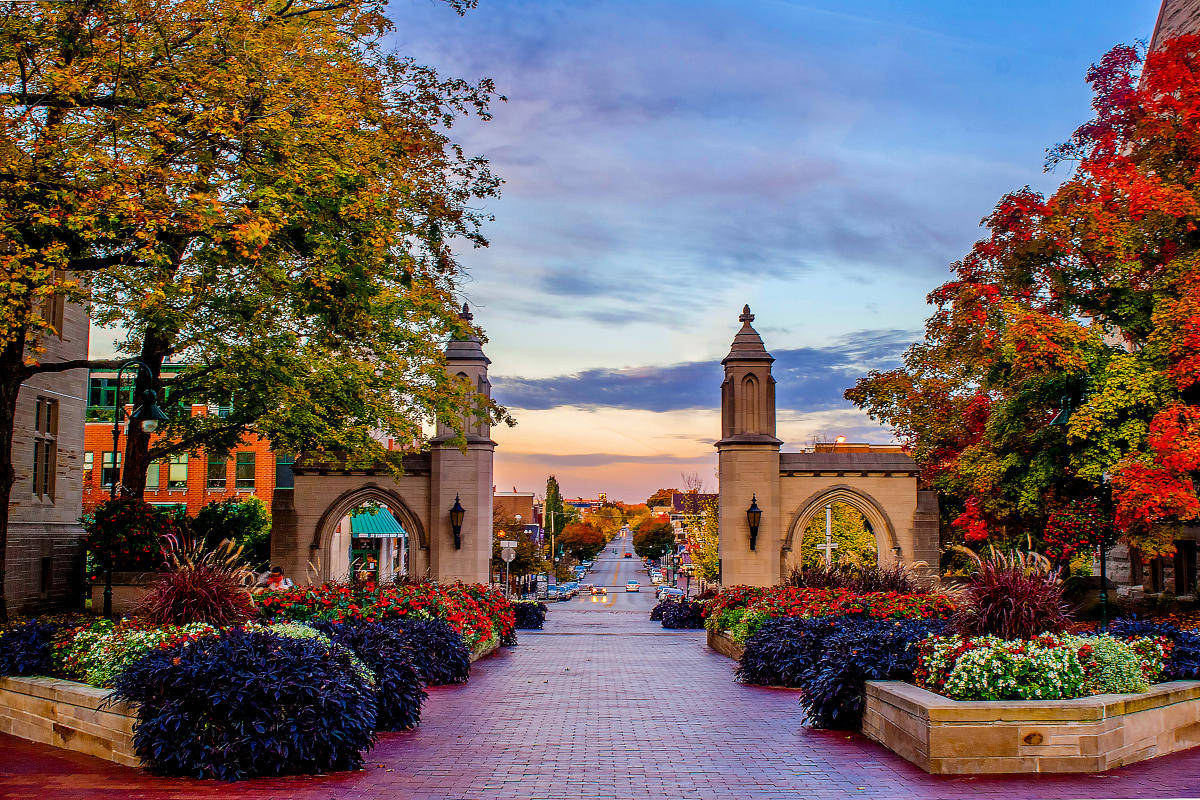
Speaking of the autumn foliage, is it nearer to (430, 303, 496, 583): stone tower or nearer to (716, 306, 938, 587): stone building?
(716, 306, 938, 587): stone building

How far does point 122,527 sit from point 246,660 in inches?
469

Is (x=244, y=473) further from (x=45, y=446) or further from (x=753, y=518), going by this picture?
(x=753, y=518)

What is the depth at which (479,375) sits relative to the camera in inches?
914

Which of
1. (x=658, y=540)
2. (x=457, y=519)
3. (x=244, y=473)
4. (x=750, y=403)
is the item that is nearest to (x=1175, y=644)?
(x=750, y=403)

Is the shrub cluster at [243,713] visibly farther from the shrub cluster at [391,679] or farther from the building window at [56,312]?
the building window at [56,312]

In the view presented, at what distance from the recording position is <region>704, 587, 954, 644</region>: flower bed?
49.4 ft

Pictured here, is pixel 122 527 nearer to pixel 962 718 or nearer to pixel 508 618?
pixel 508 618

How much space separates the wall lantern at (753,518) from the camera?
22.9 metres

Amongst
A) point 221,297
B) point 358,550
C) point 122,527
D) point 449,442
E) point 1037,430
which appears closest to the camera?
point 221,297

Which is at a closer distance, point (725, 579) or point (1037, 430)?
point (1037, 430)

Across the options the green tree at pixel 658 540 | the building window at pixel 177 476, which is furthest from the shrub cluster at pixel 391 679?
the green tree at pixel 658 540

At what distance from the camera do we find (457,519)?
2256cm

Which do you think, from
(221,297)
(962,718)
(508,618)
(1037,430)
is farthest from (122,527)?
(1037,430)

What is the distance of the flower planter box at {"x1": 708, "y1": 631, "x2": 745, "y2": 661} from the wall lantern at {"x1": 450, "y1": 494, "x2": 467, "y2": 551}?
6.03 m
